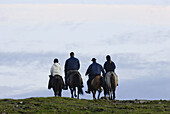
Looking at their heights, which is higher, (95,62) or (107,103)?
(95,62)

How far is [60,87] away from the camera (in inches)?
1275

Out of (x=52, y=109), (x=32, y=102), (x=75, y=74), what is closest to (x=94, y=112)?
(x=52, y=109)

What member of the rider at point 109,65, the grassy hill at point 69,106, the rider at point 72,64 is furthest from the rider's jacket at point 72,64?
the grassy hill at point 69,106

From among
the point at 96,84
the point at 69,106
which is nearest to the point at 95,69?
the point at 96,84

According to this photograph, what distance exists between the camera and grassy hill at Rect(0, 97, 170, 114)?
2464cm

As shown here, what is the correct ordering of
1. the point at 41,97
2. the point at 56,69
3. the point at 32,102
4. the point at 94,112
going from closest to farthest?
1. the point at 94,112
2. the point at 32,102
3. the point at 41,97
4. the point at 56,69

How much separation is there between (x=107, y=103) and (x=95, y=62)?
18.1ft

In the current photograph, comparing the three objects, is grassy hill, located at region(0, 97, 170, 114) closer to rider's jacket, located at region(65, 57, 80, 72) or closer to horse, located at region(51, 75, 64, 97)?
horse, located at region(51, 75, 64, 97)

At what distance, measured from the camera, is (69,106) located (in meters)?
25.7

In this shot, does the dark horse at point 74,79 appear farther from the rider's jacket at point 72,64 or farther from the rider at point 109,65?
the rider at point 109,65

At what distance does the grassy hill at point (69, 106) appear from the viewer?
2464 centimetres

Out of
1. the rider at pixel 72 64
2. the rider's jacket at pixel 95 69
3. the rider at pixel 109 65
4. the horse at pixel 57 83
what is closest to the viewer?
the rider at pixel 109 65

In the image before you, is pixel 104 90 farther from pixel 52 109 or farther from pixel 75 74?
pixel 52 109

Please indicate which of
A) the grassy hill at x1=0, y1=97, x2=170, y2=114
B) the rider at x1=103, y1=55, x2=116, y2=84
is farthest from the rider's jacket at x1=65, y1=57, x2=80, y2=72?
the grassy hill at x1=0, y1=97, x2=170, y2=114
